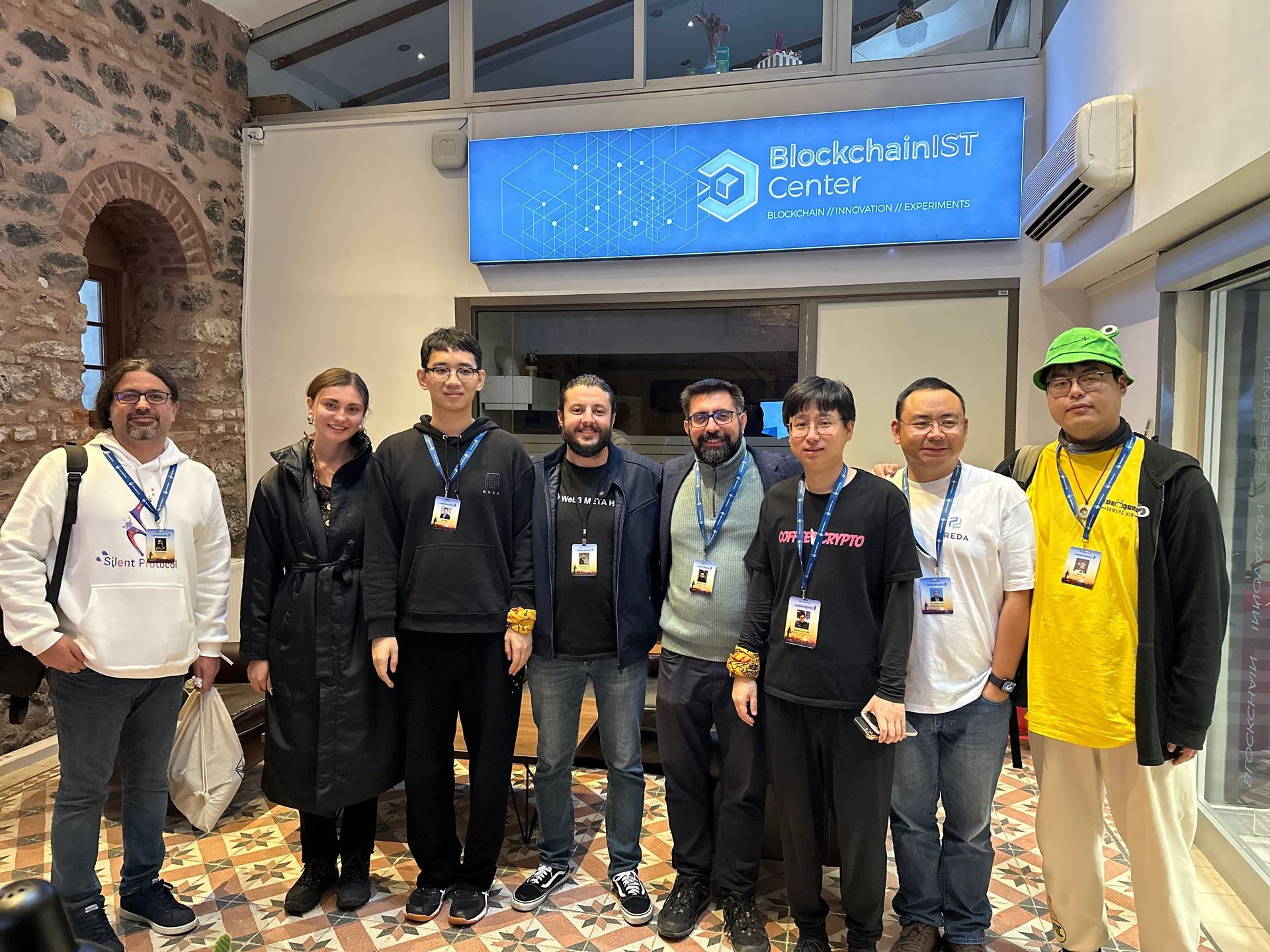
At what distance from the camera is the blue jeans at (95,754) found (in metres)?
2.24

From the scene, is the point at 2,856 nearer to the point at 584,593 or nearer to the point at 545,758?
the point at 545,758

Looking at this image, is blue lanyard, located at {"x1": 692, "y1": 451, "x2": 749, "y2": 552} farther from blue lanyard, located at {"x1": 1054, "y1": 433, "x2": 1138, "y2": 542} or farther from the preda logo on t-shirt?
blue lanyard, located at {"x1": 1054, "y1": 433, "x2": 1138, "y2": 542}

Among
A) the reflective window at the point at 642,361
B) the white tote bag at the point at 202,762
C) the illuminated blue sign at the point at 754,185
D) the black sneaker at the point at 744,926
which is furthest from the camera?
the reflective window at the point at 642,361

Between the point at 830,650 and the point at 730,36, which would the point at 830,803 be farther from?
the point at 730,36

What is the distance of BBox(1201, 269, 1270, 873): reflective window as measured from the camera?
2.76 m

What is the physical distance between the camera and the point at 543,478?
249 centimetres

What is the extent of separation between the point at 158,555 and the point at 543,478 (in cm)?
115

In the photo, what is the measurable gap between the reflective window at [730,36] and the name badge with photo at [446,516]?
3374 mm

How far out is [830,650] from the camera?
6.73ft

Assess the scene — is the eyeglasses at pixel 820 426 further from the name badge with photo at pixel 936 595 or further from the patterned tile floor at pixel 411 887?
the patterned tile floor at pixel 411 887

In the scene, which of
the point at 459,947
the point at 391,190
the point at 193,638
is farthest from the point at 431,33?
the point at 459,947

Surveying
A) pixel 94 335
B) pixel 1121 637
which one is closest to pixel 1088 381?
pixel 1121 637

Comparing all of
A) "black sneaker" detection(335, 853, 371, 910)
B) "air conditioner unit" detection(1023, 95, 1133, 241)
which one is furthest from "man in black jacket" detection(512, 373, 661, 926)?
"air conditioner unit" detection(1023, 95, 1133, 241)

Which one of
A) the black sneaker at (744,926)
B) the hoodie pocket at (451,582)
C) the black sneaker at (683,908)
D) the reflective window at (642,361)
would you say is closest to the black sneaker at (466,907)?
the black sneaker at (683,908)
